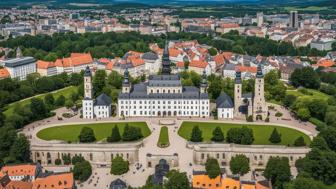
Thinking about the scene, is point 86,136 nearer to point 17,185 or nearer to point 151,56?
point 17,185

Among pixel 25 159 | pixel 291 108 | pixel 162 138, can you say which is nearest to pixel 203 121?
pixel 162 138

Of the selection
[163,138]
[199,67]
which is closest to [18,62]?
[199,67]

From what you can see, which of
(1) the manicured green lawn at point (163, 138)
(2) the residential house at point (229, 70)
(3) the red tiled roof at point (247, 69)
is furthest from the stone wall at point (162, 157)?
(2) the residential house at point (229, 70)

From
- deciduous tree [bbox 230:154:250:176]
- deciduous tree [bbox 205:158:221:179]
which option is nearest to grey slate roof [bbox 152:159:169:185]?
deciduous tree [bbox 205:158:221:179]

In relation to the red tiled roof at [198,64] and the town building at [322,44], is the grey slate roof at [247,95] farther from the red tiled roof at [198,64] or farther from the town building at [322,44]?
the town building at [322,44]

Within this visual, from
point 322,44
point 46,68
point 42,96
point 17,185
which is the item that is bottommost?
point 17,185

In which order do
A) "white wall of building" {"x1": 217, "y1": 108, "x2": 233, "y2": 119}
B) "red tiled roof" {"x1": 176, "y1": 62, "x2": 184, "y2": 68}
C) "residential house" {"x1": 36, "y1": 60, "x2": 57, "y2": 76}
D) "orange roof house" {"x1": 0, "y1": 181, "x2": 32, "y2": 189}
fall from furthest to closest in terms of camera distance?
"red tiled roof" {"x1": 176, "y1": 62, "x2": 184, "y2": 68}, "residential house" {"x1": 36, "y1": 60, "x2": 57, "y2": 76}, "white wall of building" {"x1": 217, "y1": 108, "x2": 233, "y2": 119}, "orange roof house" {"x1": 0, "y1": 181, "x2": 32, "y2": 189}

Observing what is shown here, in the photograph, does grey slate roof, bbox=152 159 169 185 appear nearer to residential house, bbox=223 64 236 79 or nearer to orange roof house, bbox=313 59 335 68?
Result: residential house, bbox=223 64 236 79
